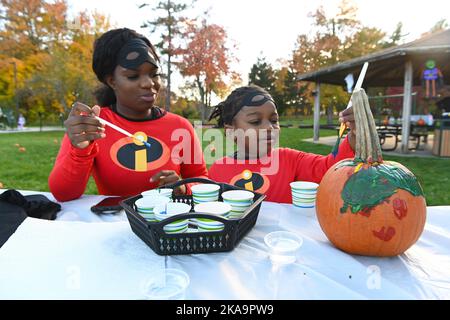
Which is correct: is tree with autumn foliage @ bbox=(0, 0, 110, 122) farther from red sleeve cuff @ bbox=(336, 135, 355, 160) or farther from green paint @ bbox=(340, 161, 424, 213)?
green paint @ bbox=(340, 161, 424, 213)

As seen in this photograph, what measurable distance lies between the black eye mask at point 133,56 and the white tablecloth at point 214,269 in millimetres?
1030

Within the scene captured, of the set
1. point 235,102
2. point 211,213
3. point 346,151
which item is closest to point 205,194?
point 211,213

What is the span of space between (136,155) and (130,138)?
0.35 ft

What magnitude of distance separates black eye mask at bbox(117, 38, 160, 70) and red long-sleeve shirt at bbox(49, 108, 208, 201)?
34cm

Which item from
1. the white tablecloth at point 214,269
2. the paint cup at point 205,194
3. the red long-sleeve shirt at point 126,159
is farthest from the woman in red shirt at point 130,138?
the white tablecloth at point 214,269

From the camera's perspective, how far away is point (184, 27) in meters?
19.1

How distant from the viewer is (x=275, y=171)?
192 centimetres

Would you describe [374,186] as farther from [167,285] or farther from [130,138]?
[130,138]

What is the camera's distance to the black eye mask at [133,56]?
1.75m

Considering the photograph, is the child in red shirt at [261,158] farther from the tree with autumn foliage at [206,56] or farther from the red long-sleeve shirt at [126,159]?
the tree with autumn foliage at [206,56]

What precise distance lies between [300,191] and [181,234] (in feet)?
2.07

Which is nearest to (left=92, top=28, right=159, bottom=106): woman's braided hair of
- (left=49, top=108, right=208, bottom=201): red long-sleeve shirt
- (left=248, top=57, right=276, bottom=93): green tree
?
(left=49, top=108, right=208, bottom=201): red long-sleeve shirt

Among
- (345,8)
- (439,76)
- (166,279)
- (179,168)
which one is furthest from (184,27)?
(166,279)

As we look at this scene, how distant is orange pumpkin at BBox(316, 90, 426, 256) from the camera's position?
2.77 ft
